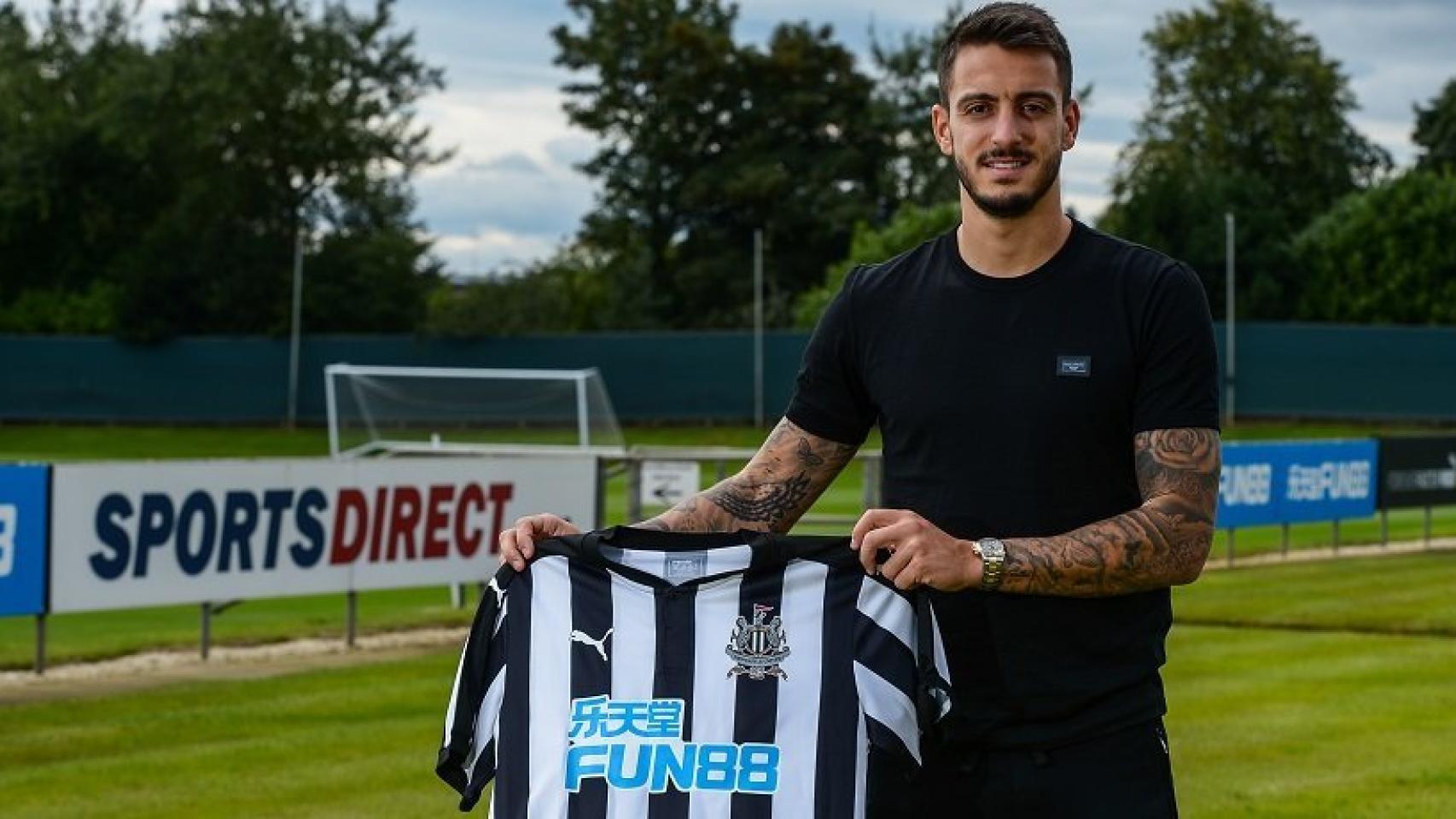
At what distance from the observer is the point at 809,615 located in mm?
4445

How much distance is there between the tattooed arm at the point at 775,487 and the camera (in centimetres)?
467

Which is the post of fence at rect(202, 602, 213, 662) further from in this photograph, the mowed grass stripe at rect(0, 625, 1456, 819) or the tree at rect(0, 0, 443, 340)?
the tree at rect(0, 0, 443, 340)

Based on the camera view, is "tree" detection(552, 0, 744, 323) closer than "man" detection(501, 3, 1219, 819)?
No

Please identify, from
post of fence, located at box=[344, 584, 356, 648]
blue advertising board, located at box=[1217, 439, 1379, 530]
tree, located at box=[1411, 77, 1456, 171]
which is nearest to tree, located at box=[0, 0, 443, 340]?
tree, located at box=[1411, 77, 1456, 171]

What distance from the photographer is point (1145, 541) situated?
414 centimetres

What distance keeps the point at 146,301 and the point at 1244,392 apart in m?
26.5

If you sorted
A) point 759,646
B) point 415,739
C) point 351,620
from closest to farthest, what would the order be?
point 759,646
point 415,739
point 351,620

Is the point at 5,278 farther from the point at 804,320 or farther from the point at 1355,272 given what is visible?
the point at 1355,272

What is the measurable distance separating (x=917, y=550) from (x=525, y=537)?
35.2 inches

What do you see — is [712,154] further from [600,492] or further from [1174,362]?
[1174,362]

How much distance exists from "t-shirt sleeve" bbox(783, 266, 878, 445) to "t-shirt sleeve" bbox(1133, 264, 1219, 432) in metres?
0.56

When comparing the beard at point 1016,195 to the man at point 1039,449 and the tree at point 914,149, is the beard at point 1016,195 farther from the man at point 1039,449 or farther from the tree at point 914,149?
the tree at point 914,149

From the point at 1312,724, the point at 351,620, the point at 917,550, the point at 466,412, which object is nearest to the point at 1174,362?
the point at 917,550

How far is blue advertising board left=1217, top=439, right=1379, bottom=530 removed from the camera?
74.9ft
